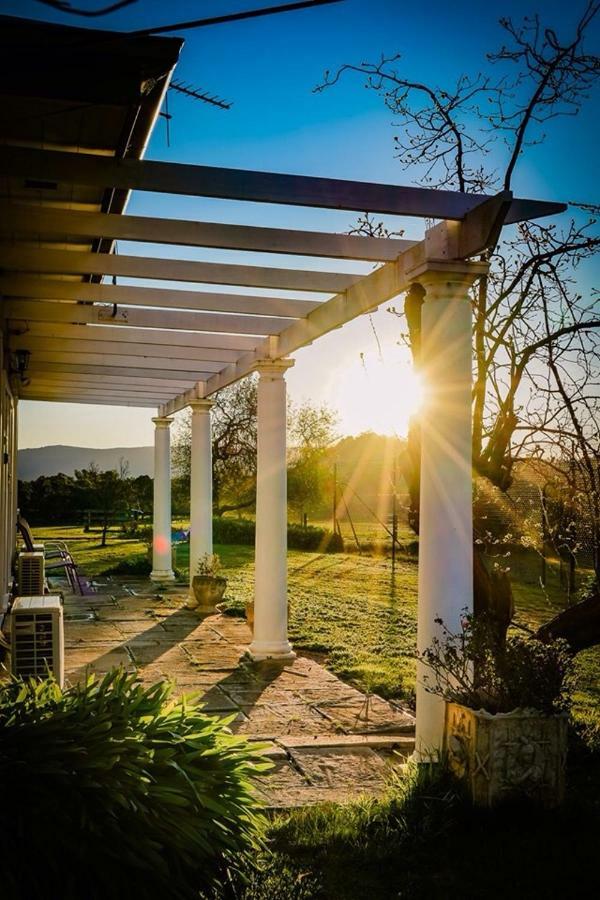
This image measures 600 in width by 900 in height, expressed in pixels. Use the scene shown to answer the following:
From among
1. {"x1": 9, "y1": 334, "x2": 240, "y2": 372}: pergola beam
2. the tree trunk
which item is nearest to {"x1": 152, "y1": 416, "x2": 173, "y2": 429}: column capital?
{"x1": 9, "y1": 334, "x2": 240, "y2": 372}: pergola beam

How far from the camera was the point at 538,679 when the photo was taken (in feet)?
14.0

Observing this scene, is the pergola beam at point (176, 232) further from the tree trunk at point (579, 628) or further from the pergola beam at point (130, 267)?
A: the tree trunk at point (579, 628)

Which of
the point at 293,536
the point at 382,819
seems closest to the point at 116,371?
the point at 382,819

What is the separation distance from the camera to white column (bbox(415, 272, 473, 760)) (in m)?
4.84

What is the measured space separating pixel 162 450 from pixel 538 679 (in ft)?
37.0

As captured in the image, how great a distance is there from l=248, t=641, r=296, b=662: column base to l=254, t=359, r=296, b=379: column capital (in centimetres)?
266

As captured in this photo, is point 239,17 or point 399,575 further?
point 399,575

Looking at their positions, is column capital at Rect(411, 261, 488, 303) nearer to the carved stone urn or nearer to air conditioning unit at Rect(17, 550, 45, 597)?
air conditioning unit at Rect(17, 550, 45, 597)

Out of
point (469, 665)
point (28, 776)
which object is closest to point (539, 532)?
point (469, 665)

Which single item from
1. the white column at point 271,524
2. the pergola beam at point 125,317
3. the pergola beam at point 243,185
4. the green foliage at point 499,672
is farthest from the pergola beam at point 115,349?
the green foliage at point 499,672

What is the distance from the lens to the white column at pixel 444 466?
15.9 feet

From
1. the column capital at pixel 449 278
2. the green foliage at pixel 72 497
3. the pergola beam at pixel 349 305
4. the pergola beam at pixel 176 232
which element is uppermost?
the pergola beam at pixel 176 232

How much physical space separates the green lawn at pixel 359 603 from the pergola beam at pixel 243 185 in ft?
9.64

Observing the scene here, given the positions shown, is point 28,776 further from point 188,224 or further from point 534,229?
point 534,229
